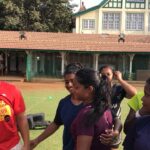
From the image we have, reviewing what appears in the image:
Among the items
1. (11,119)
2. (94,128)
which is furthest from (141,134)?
(11,119)

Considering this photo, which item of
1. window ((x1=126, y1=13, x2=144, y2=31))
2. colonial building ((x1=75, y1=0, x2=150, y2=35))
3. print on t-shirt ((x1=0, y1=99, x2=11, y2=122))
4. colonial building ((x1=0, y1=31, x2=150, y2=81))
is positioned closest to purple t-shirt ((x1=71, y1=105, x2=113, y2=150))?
print on t-shirt ((x1=0, y1=99, x2=11, y2=122))

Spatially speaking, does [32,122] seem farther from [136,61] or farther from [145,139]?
[136,61]

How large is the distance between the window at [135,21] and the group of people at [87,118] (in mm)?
44171

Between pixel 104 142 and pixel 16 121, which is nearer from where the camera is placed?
pixel 104 142

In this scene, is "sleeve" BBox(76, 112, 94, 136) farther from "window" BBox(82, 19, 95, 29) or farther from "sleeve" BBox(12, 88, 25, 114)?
"window" BBox(82, 19, 95, 29)

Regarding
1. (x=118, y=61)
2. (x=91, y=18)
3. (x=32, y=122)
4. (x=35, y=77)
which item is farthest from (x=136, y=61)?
(x=32, y=122)

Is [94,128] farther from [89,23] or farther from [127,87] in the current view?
[89,23]

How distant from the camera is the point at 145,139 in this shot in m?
2.53

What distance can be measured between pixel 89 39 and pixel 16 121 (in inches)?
1454

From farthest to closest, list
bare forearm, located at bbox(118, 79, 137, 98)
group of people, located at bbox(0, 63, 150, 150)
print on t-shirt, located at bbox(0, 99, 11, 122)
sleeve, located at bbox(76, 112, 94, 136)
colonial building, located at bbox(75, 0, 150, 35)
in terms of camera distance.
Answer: colonial building, located at bbox(75, 0, 150, 35) → bare forearm, located at bbox(118, 79, 137, 98) → print on t-shirt, located at bbox(0, 99, 11, 122) → sleeve, located at bbox(76, 112, 94, 136) → group of people, located at bbox(0, 63, 150, 150)

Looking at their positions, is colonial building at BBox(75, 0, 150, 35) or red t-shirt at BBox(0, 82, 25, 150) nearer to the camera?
red t-shirt at BBox(0, 82, 25, 150)

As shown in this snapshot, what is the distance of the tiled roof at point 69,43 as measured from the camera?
3547 cm

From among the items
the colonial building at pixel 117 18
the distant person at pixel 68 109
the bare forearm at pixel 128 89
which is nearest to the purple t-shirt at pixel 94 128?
the distant person at pixel 68 109

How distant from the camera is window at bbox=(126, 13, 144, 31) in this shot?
47.2 meters
